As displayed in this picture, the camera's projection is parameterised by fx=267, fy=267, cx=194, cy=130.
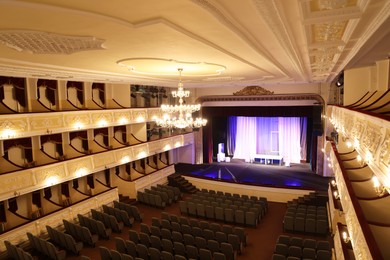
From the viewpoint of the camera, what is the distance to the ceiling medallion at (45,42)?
377 centimetres

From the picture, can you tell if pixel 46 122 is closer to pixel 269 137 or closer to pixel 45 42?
pixel 45 42

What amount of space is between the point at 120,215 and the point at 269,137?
14.3 meters

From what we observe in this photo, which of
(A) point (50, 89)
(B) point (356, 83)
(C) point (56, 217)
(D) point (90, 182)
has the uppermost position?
(A) point (50, 89)

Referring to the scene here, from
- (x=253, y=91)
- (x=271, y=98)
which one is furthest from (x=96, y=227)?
(x=271, y=98)

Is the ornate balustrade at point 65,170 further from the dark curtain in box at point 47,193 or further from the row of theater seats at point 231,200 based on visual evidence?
the row of theater seats at point 231,200

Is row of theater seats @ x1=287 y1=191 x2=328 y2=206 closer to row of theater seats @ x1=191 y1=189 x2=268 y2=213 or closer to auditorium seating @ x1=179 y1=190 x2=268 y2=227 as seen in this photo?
row of theater seats @ x1=191 y1=189 x2=268 y2=213

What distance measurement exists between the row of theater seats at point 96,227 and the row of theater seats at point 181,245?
4.37 ft

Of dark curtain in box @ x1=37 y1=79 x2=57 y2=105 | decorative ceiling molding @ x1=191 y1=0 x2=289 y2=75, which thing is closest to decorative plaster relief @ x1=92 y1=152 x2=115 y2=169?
dark curtain in box @ x1=37 y1=79 x2=57 y2=105

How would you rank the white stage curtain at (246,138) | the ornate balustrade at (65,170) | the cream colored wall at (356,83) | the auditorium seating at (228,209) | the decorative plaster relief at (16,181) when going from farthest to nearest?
the white stage curtain at (246,138)
the auditorium seating at (228,209)
the cream colored wall at (356,83)
the ornate balustrade at (65,170)
the decorative plaster relief at (16,181)

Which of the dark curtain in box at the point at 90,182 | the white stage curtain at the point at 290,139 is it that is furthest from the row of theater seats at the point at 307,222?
the white stage curtain at the point at 290,139

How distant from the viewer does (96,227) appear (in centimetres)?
1027

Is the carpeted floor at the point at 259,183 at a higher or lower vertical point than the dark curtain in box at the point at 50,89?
lower

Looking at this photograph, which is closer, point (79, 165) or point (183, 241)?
point (183, 241)

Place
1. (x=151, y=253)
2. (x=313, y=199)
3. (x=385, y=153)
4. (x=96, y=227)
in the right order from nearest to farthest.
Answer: (x=385, y=153) → (x=151, y=253) → (x=96, y=227) → (x=313, y=199)
